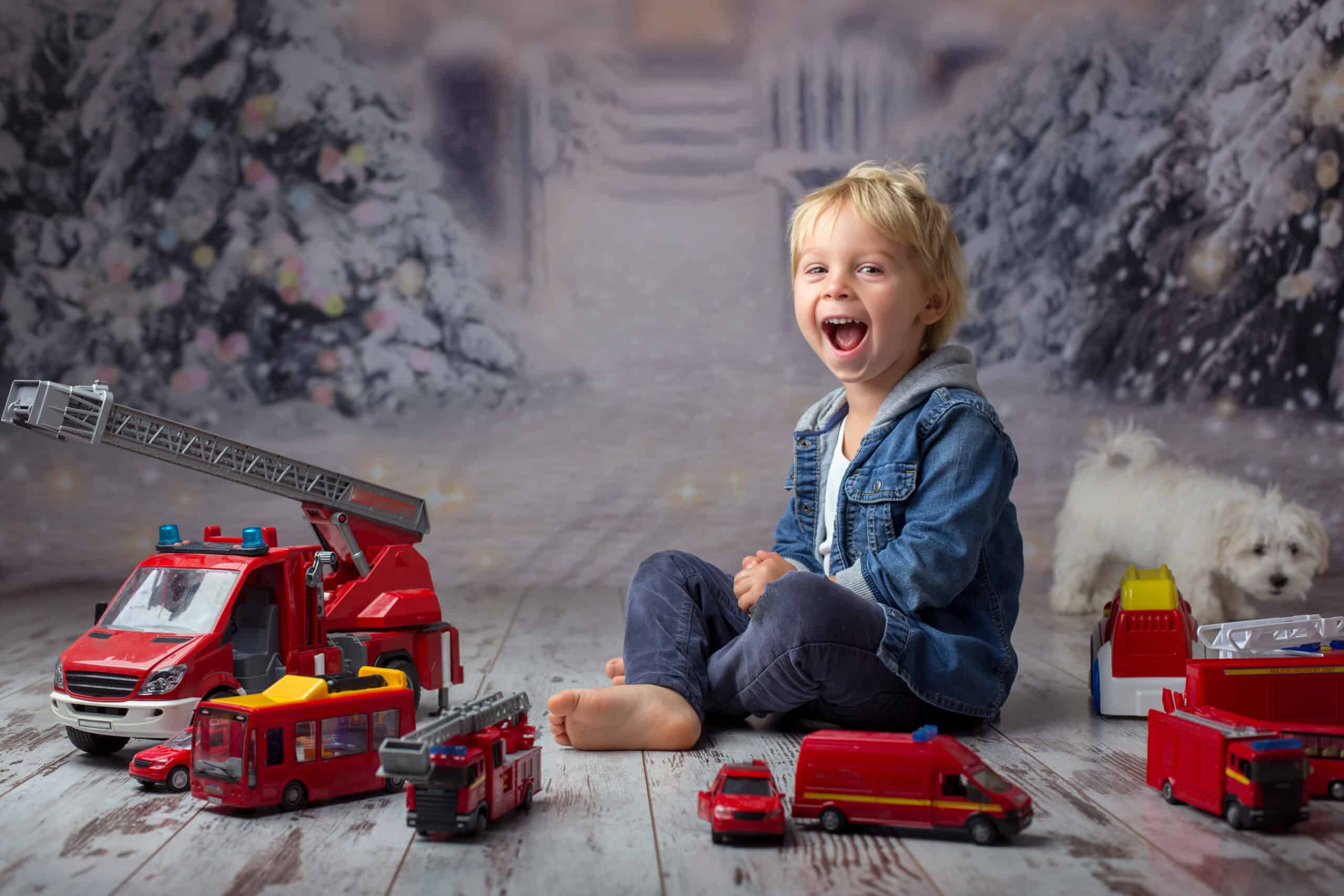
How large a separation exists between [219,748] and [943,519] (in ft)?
2.97

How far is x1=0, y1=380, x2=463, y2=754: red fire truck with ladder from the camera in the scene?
153 cm

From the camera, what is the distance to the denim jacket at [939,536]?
162cm

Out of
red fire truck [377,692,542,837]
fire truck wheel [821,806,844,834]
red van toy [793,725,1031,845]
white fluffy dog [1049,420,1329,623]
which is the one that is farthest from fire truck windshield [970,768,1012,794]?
white fluffy dog [1049,420,1329,623]

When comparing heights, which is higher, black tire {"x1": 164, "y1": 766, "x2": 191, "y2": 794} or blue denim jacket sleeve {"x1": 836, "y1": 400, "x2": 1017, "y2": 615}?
blue denim jacket sleeve {"x1": 836, "y1": 400, "x2": 1017, "y2": 615}

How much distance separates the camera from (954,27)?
377cm

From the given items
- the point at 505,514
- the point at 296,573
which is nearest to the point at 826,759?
the point at 296,573

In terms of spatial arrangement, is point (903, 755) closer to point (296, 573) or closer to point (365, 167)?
point (296, 573)

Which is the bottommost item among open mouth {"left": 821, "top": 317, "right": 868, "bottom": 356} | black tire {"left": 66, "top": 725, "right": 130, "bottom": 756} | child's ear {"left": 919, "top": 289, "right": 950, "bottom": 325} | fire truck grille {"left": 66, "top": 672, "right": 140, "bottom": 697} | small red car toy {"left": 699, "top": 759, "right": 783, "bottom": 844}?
black tire {"left": 66, "top": 725, "right": 130, "bottom": 756}

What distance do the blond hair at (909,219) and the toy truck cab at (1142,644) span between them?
459 millimetres

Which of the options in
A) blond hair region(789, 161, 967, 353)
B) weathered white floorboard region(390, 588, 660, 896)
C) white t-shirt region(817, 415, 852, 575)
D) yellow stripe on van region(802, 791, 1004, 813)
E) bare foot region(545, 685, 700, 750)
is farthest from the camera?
white t-shirt region(817, 415, 852, 575)

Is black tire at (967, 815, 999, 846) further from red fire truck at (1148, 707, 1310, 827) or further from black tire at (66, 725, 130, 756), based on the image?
black tire at (66, 725, 130, 756)

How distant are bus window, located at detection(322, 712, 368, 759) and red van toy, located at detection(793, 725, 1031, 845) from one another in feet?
1.56

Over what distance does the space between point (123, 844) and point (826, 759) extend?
0.70m

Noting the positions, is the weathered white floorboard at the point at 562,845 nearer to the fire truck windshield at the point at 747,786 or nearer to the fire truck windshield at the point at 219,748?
the fire truck windshield at the point at 747,786
